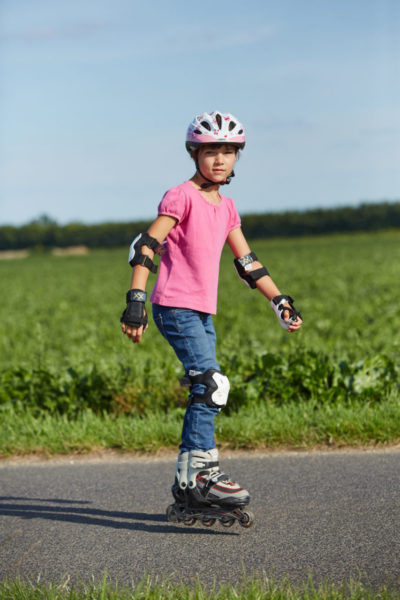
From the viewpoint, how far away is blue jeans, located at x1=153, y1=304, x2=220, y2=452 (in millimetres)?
4004

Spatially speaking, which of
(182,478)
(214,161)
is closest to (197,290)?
(214,161)

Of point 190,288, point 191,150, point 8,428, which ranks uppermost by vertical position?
point 191,150

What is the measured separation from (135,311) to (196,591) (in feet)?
4.69

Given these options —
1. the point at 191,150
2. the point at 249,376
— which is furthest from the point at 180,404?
the point at 191,150

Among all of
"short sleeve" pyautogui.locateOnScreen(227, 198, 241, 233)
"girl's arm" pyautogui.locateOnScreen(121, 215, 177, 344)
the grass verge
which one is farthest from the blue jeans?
the grass verge

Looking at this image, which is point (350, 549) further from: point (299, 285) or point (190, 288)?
point (299, 285)

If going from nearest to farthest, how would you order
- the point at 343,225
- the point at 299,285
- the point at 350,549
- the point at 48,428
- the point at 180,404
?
the point at 350,549
the point at 48,428
the point at 180,404
the point at 299,285
the point at 343,225

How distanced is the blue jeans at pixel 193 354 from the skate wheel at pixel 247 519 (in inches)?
16.4

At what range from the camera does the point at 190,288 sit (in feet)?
13.2

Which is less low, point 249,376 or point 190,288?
point 190,288

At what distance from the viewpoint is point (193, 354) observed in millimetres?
4016

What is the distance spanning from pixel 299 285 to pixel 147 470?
666 inches

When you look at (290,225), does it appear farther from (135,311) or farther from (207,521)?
(135,311)

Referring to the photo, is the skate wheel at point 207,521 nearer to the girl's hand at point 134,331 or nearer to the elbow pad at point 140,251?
the girl's hand at point 134,331
